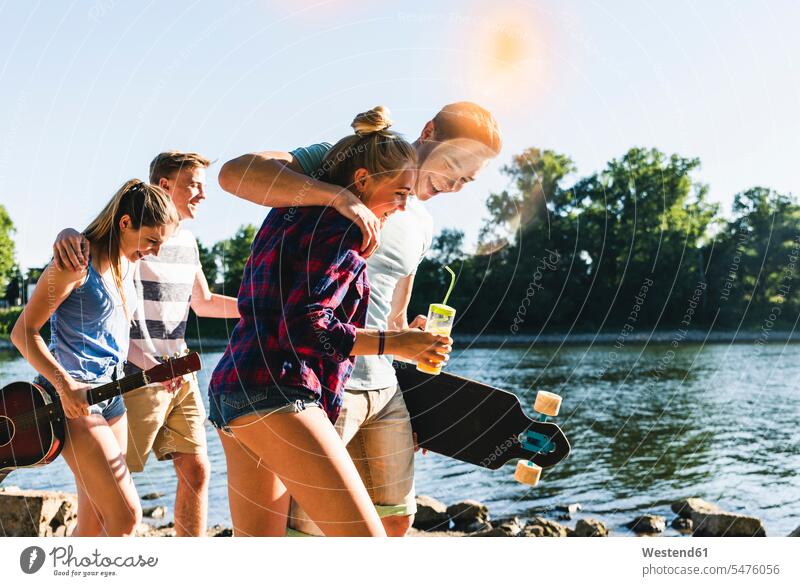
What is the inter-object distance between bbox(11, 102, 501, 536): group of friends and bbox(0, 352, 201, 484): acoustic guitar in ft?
0.19

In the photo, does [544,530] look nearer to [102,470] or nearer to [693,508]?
[693,508]

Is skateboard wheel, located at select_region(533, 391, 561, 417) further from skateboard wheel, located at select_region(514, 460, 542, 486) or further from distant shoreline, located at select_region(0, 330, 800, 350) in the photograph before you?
distant shoreline, located at select_region(0, 330, 800, 350)

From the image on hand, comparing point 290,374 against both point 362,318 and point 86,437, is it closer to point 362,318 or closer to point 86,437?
point 362,318

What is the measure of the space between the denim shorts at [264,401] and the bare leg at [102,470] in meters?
0.94

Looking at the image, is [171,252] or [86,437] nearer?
[86,437]

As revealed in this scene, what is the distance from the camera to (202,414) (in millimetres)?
4258

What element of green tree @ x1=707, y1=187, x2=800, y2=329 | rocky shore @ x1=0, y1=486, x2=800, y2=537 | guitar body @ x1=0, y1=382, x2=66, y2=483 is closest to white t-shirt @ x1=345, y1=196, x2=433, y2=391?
guitar body @ x1=0, y1=382, x2=66, y2=483

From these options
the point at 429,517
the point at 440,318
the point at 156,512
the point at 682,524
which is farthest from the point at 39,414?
the point at 682,524

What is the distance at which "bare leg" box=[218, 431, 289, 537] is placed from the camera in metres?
2.92

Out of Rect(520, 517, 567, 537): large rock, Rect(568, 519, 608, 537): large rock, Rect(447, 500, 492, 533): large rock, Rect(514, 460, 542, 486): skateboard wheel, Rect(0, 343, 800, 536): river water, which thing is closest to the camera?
Rect(514, 460, 542, 486): skateboard wheel
